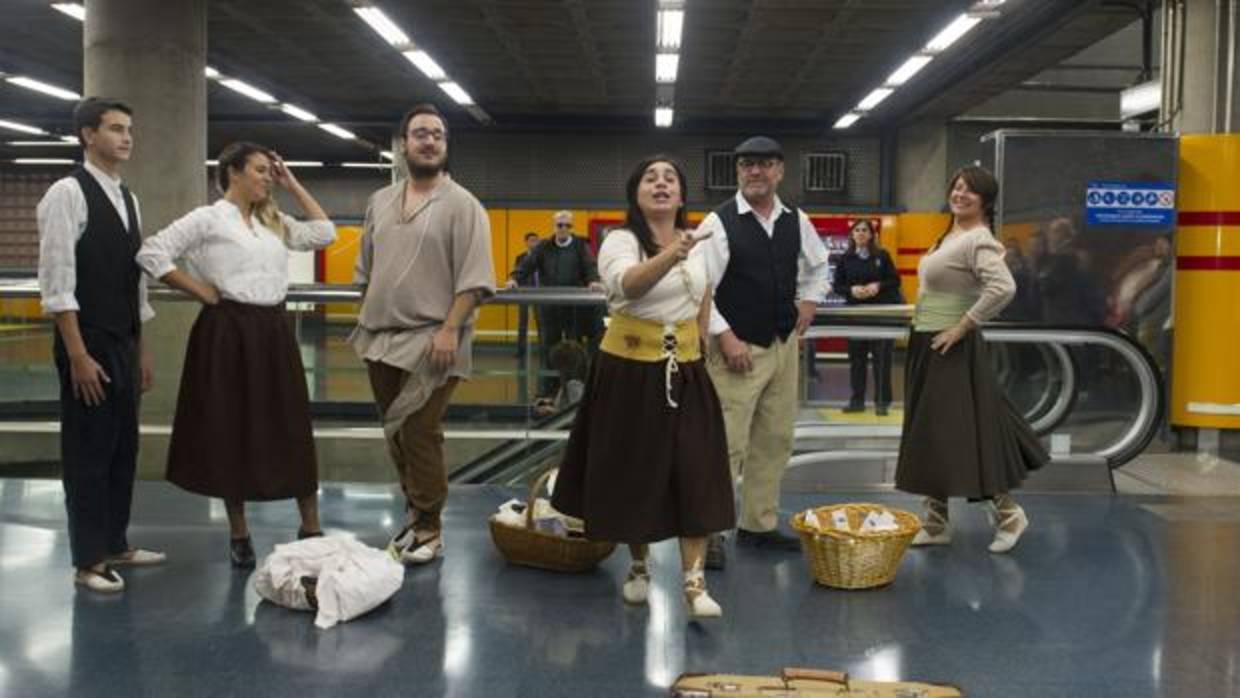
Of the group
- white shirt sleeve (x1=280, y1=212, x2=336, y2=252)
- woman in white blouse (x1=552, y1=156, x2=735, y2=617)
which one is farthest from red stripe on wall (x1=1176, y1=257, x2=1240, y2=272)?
white shirt sleeve (x1=280, y1=212, x2=336, y2=252)

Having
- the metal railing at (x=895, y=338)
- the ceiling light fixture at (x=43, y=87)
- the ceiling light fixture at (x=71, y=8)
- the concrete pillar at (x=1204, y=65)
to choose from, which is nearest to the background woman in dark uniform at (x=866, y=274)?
the metal railing at (x=895, y=338)

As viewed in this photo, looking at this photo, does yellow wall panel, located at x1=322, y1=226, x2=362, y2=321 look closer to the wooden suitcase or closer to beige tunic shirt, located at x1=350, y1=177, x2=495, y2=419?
beige tunic shirt, located at x1=350, y1=177, x2=495, y2=419

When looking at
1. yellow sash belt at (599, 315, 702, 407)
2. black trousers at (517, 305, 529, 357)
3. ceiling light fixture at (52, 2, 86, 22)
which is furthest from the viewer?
ceiling light fixture at (52, 2, 86, 22)

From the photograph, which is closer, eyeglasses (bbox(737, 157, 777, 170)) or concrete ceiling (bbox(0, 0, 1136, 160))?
eyeglasses (bbox(737, 157, 777, 170))

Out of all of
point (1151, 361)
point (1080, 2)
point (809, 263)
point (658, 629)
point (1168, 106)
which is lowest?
point (658, 629)

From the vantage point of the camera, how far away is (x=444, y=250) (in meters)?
4.04

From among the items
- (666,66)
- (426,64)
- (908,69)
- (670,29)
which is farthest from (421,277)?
(908,69)

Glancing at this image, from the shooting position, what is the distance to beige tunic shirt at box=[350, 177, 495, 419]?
13.1ft

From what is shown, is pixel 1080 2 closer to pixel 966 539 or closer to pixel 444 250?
pixel 966 539

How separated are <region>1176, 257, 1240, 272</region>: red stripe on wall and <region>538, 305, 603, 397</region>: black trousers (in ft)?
13.7

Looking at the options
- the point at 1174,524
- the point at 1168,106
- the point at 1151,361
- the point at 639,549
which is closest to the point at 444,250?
the point at 639,549

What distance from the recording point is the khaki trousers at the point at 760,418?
168 inches

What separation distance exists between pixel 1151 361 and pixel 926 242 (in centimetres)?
1152

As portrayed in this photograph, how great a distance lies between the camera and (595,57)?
13.7 meters
